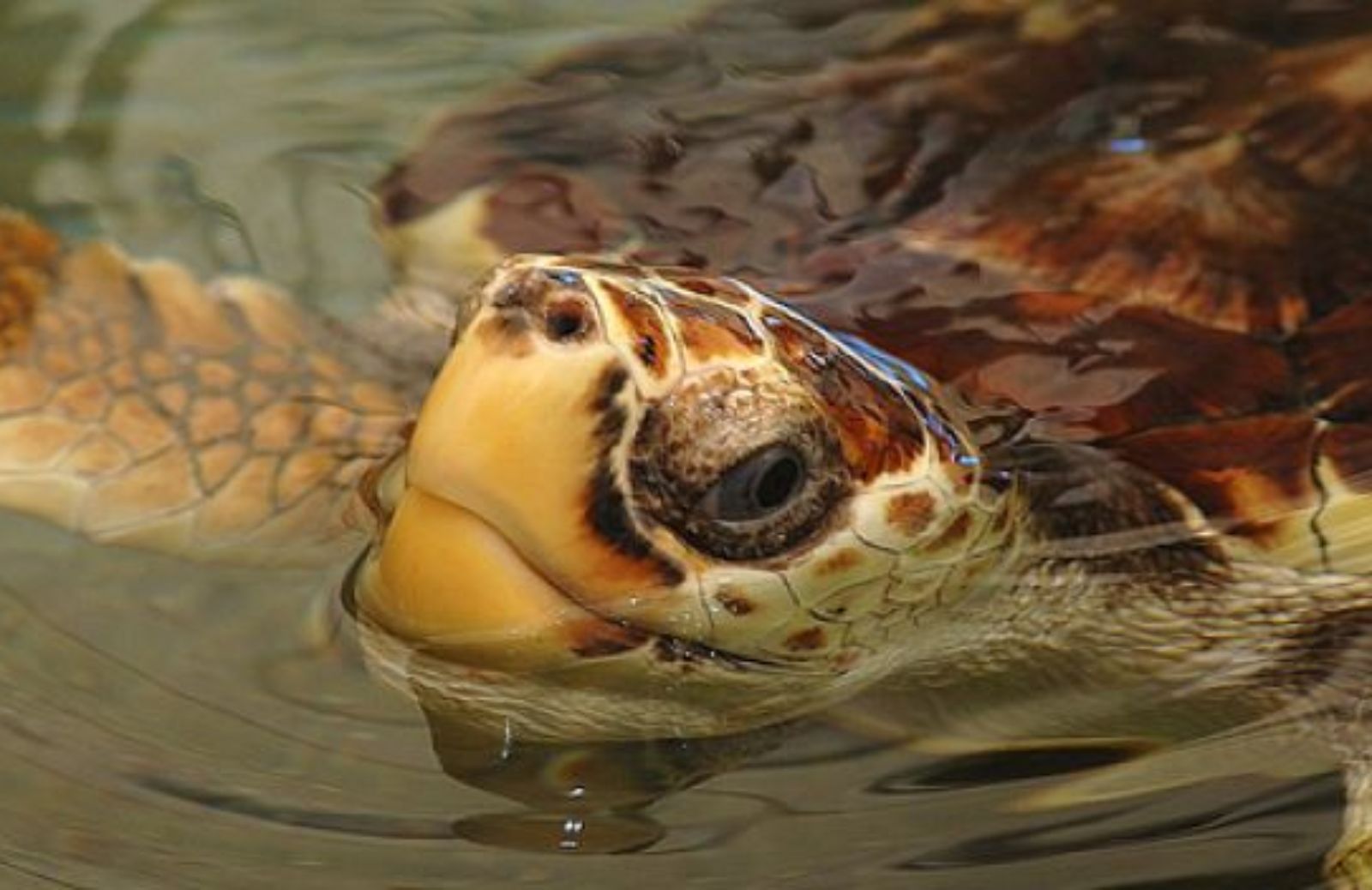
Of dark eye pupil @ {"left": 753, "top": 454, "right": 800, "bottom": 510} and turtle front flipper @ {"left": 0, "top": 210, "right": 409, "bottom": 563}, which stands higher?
dark eye pupil @ {"left": 753, "top": 454, "right": 800, "bottom": 510}

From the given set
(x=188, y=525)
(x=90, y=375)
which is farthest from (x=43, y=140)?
(x=188, y=525)

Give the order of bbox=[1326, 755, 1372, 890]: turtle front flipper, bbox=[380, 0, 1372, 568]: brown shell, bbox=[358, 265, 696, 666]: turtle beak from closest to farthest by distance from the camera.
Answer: bbox=[358, 265, 696, 666]: turtle beak, bbox=[1326, 755, 1372, 890]: turtle front flipper, bbox=[380, 0, 1372, 568]: brown shell

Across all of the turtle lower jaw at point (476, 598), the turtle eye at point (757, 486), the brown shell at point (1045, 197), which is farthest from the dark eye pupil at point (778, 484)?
the brown shell at point (1045, 197)

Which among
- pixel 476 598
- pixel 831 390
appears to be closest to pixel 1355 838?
pixel 831 390

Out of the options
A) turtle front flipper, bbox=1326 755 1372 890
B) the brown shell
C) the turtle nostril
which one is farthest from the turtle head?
turtle front flipper, bbox=1326 755 1372 890

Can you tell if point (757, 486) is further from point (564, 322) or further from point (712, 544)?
point (564, 322)

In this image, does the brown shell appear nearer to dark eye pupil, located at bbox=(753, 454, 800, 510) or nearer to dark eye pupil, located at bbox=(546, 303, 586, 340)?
dark eye pupil, located at bbox=(753, 454, 800, 510)

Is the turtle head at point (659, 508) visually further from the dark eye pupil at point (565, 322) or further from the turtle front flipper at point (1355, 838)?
the turtle front flipper at point (1355, 838)

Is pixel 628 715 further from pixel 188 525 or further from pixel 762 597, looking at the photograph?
pixel 188 525
